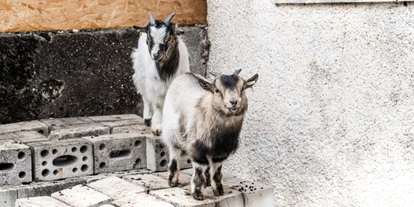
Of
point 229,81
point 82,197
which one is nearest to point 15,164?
point 82,197

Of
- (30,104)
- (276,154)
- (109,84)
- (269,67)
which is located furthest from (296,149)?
(30,104)

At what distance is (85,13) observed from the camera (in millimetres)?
6344

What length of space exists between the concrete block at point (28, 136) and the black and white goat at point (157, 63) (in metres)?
0.89

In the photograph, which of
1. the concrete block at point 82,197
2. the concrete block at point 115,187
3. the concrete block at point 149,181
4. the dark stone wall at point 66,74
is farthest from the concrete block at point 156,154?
the dark stone wall at point 66,74

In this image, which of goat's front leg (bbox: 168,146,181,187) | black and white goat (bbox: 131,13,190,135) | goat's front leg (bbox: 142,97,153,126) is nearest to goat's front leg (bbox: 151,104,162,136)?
black and white goat (bbox: 131,13,190,135)

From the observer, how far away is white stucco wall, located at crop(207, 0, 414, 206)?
485 centimetres

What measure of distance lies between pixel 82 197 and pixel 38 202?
298mm

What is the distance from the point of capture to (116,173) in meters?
5.59

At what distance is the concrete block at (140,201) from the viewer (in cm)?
464

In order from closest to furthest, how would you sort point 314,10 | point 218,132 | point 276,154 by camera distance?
point 218,132 < point 314,10 < point 276,154

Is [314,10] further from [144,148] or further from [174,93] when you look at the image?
[144,148]

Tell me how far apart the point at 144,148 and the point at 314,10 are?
1736 millimetres

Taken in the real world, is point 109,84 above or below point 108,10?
below

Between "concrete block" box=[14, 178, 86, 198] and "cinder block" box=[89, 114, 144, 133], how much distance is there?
2.48 ft
